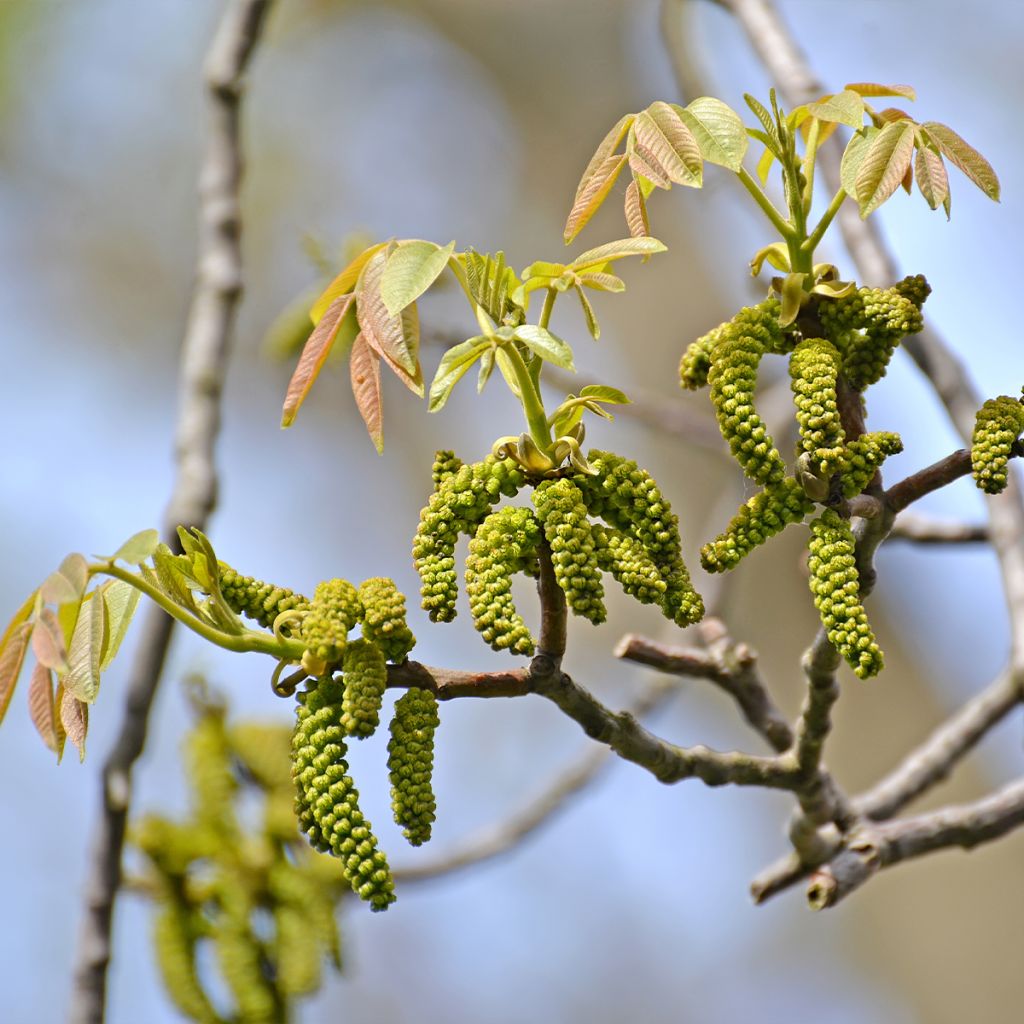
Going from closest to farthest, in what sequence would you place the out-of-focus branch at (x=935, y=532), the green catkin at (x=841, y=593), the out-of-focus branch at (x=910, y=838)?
the green catkin at (x=841, y=593), the out-of-focus branch at (x=910, y=838), the out-of-focus branch at (x=935, y=532)

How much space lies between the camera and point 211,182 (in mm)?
2369

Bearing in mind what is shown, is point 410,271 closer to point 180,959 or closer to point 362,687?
point 362,687

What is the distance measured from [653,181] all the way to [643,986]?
6.32 meters

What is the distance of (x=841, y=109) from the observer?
1130mm

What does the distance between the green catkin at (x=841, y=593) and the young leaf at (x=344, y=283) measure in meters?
0.49

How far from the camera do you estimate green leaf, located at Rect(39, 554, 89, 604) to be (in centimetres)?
104

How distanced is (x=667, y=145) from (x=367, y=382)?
353mm

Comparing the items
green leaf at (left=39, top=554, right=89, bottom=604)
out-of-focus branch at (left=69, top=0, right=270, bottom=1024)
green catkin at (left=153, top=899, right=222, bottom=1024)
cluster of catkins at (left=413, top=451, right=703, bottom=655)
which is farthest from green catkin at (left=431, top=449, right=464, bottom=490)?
green catkin at (left=153, top=899, right=222, bottom=1024)

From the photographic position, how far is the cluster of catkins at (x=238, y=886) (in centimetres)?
205

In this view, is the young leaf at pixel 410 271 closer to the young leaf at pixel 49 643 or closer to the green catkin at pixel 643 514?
the green catkin at pixel 643 514

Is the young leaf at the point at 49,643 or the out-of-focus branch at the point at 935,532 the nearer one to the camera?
the young leaf at the point at 49,643

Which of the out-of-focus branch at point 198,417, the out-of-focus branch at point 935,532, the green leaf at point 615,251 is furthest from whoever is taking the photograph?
the out-of-focus branch at point 935,532

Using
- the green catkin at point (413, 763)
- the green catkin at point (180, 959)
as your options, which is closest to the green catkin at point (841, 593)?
the green catkin at point (413, 763)

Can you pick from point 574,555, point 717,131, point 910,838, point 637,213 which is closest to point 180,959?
point 910,838
